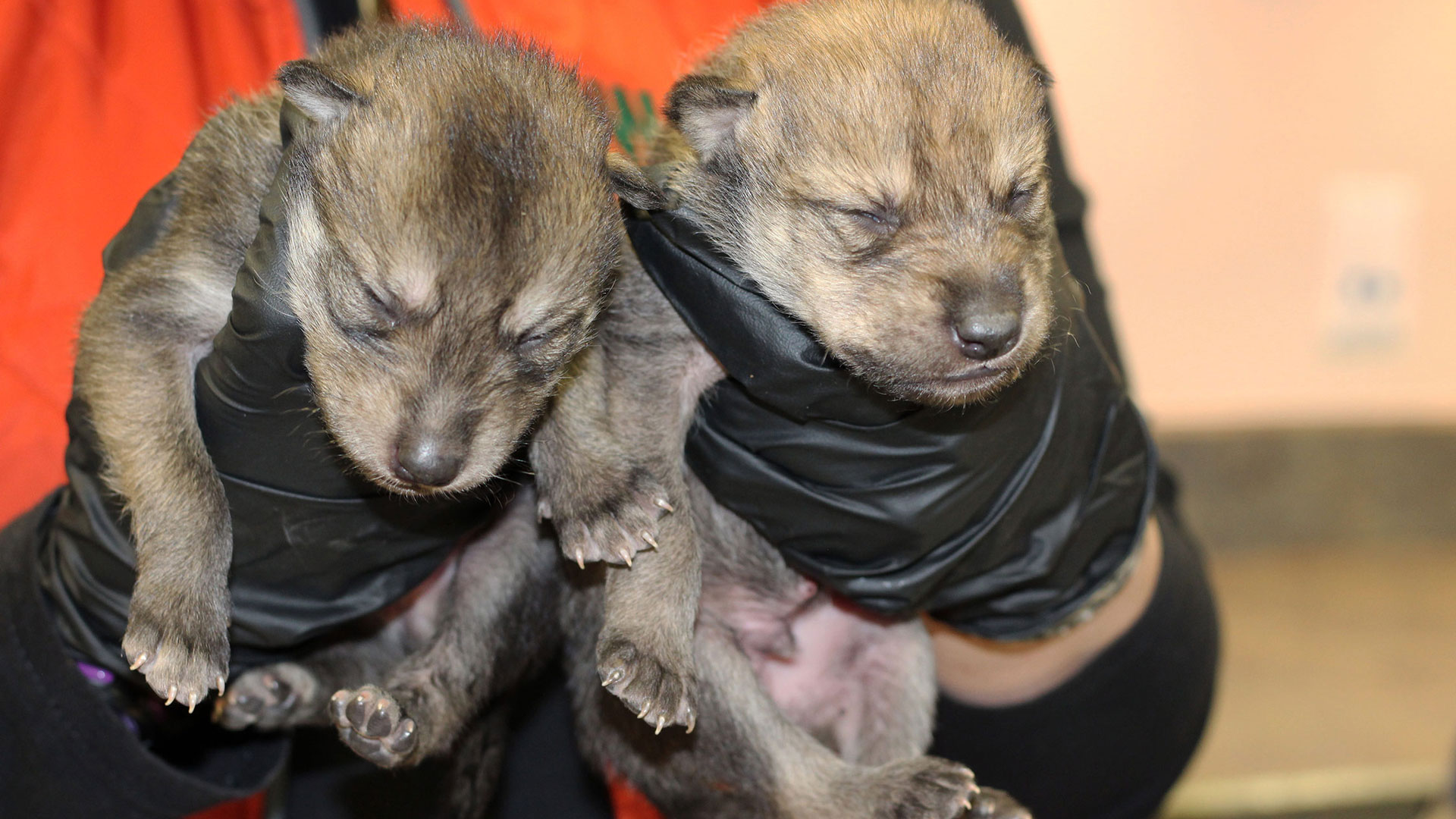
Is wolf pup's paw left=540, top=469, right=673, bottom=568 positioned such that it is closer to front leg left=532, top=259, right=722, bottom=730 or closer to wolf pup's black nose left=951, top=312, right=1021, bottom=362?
front leg left=532, top=259, right=722, bottom=730

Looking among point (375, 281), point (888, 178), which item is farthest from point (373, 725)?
point (888, 178)

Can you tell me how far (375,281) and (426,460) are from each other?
305 mm

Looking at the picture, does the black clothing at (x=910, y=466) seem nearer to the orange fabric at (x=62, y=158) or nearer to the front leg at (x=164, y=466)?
the front leg at (x=164, y=466)

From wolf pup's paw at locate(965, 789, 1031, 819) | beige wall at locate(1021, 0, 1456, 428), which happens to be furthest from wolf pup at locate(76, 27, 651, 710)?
beige wall at locate(1021, 0, 1456, 428)

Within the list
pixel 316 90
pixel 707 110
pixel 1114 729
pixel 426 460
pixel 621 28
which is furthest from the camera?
pixel 621 28

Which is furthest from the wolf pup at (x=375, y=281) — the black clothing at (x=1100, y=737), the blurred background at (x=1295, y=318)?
the blurred background at (x=1295, y=318)

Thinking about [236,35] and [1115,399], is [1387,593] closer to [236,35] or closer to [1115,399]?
[1115,399]

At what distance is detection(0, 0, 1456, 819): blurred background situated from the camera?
4785 mm

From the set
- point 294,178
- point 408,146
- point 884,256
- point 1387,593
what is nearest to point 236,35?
point 294,178

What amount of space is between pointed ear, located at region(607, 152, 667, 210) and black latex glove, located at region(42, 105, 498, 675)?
2.20 ft

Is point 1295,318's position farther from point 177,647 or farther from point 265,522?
point 177,647

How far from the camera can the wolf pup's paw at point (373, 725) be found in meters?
2.05

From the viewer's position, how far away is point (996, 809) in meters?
2.21

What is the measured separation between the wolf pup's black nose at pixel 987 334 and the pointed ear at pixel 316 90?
1138 millimetres
